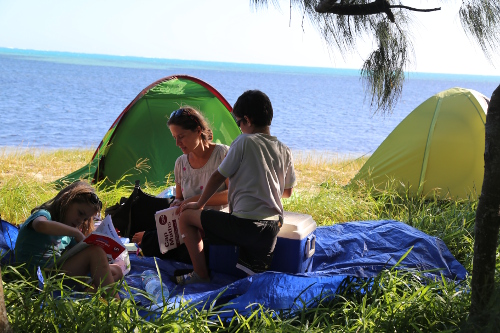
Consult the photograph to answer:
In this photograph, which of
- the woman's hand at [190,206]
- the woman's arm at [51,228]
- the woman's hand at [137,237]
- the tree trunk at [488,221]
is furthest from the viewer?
the woman's hand at [137,237]

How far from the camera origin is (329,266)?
3.28 metres

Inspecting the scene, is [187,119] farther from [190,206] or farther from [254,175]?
[254,175]

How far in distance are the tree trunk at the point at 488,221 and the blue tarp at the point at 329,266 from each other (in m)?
0.51

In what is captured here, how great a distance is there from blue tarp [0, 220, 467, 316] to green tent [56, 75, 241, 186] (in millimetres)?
2060

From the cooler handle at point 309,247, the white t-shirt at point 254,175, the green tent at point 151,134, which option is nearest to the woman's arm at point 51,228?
the white t-shirt at point 254,175

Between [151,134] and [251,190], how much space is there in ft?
10.2

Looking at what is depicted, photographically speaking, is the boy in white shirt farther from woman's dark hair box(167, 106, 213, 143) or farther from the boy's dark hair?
woman's dark hair box(167, 106, 213, 143)

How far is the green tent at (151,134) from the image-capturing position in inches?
219

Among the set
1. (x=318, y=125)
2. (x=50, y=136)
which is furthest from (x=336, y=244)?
(x=318, y=125)

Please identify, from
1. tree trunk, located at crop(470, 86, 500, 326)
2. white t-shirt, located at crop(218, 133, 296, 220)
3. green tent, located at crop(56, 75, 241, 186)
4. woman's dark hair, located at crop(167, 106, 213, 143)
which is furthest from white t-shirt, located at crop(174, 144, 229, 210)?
green tent, located at crop(56, 75, 241, 186)

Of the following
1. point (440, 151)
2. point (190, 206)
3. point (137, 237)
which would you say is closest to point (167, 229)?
point (190, 206)

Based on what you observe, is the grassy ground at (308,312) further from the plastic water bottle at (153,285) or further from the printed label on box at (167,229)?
the printed label on box at (167,229)

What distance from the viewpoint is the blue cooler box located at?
301 centimetres

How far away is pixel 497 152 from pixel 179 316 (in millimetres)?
1424
